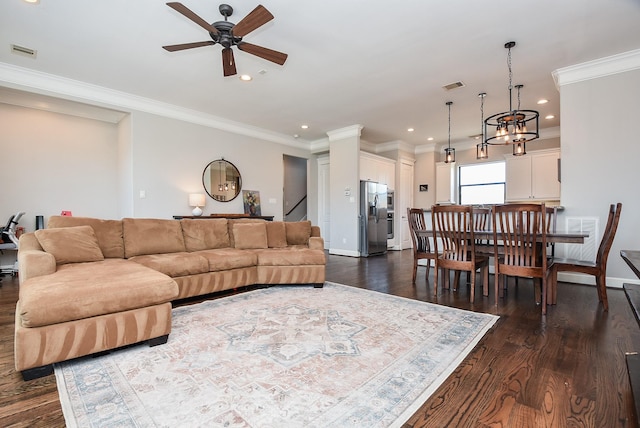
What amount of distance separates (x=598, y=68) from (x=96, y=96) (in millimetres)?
6973

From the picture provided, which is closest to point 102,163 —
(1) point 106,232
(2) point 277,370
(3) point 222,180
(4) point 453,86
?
(3) point 222,180

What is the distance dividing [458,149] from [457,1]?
5821 mm

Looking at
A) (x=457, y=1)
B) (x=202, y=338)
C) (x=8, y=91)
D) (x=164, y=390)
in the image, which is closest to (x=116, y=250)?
(x=202, y=338)

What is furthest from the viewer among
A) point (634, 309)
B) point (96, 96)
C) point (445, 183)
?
point (445, 183)

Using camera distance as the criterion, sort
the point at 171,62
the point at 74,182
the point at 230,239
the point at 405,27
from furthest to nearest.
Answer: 1. the point at 74,182
2. the point at 230,239
3. the point at 171,62
4. the point at 405,27

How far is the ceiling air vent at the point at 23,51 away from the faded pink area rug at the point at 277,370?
3.62m

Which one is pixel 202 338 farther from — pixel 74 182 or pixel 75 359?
pixel 74 182

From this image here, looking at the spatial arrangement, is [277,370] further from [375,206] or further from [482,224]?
[375,206]

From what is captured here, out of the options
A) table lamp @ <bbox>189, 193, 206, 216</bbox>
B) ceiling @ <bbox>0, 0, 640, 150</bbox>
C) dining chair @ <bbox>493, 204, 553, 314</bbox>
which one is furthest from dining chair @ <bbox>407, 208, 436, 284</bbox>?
table lamp @ <bbox>189, 193, 206, 216</bbox>

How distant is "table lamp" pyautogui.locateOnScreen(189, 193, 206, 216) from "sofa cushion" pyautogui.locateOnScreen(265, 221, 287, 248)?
1756 mm

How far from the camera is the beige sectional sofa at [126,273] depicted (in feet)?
5.69

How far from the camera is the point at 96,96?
448 cm

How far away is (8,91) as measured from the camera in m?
4.29

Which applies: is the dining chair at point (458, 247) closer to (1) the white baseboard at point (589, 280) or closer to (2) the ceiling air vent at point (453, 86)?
(1) the white baseboard at point (589, 280)
